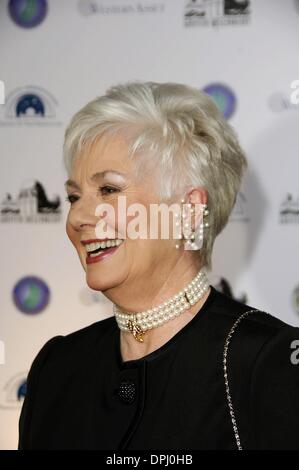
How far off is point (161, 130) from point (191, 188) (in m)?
0.13

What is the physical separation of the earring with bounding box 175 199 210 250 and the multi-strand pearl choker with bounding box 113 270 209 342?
0.23 ft

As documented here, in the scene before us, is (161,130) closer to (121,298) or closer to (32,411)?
(121,298)

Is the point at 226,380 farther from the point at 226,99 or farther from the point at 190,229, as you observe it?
the point at 226,99

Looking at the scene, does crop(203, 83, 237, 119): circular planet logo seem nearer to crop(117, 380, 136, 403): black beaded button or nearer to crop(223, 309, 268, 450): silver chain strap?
crop(223, 309, 268, 450): silver chain strap

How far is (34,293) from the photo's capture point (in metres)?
2.25

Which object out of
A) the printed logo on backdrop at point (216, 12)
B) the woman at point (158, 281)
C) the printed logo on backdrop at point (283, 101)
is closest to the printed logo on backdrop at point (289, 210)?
the printed logo on backdrop at point (283, 101)

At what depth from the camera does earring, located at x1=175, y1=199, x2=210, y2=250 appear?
1391 millimetres

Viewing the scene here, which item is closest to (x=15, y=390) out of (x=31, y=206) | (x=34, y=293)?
(x=34, y=293)

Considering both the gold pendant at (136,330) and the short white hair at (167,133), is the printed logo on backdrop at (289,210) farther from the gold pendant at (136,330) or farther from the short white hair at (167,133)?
the gold pendant at (136,330)

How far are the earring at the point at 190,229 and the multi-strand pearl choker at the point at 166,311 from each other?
7 centimetres

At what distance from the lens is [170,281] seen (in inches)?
55.4

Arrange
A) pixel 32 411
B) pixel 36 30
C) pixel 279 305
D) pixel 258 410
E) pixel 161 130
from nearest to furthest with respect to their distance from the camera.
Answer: pixel 258 410, pixel 161 130, pixel 32 411, pixel 279 305, pixel 36 30
